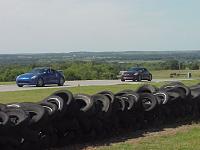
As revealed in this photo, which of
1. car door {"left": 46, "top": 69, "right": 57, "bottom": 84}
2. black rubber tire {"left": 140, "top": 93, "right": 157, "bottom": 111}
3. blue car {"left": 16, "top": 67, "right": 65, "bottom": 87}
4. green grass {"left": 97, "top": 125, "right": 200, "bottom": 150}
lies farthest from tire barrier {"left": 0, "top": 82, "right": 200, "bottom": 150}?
car door {"left": 46, "top": 69, "right": 57, "bottom": 84}

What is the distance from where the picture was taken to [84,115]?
10820 millimetres

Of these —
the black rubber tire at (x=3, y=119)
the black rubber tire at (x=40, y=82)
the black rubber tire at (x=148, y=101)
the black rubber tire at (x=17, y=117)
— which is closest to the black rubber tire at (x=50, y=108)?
the black rubber tire at (x=17, y=117)

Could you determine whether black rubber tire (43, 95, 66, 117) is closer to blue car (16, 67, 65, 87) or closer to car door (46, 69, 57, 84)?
blue car (16, 67, 65, 87)

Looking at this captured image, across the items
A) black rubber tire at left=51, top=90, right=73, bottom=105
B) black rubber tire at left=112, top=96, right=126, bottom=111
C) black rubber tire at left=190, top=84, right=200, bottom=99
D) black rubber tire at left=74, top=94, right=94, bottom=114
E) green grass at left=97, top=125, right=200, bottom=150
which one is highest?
black rubber tire at left=51, top=90, right=73, bottom=105

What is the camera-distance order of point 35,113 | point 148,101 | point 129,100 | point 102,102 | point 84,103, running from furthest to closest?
1. point 148,101
2. point 129,100
3. point 102,102
4. point 84,103
5. point 35,113

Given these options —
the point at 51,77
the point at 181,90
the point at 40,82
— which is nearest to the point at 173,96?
the point at 181,90

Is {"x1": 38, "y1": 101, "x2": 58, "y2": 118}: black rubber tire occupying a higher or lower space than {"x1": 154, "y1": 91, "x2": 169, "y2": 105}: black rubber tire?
higher

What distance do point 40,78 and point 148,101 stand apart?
23643mm

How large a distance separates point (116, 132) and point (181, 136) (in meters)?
1.47

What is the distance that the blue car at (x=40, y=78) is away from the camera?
Result: 3584 cm

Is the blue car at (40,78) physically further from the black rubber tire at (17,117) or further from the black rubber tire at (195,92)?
the black rubber tire at (17,117)

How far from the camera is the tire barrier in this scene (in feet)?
30.7

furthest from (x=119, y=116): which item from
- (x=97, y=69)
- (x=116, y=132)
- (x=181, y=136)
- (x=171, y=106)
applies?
(x=97, y=69)

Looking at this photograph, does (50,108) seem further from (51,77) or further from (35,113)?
(51,77)
